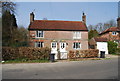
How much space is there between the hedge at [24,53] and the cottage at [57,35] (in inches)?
315

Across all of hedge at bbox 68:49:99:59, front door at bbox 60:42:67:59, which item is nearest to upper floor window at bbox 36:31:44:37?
front door at bbox 60:42:67:59

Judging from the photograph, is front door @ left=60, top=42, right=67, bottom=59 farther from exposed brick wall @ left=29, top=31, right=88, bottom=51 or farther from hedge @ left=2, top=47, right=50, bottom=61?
hedge @ left=2, top=47, right=50, bottom=61

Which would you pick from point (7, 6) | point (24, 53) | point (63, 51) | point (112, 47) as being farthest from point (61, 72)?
point (112, 47)

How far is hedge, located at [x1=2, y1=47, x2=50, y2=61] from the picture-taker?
595 inches

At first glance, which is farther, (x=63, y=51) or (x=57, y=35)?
(x=57, y=35)

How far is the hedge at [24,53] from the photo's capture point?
15104 mm

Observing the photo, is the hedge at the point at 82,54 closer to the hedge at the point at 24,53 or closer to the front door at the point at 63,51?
the front door at the point at 63,51

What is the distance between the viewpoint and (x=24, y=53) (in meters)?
15.6

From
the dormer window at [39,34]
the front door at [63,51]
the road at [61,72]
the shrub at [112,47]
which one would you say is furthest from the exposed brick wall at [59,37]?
the road at [61,72]

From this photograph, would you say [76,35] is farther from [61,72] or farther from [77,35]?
[61,72]

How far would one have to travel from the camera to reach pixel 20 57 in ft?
50.9

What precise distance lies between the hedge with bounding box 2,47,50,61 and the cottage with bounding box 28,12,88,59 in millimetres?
8007

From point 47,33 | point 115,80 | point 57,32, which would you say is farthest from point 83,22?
point 115,80

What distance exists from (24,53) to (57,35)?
11089 millimetres
